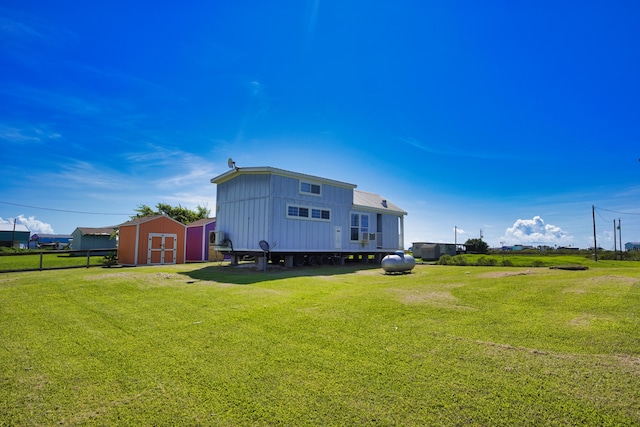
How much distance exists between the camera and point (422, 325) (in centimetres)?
579

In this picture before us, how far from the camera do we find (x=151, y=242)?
22.3 metres

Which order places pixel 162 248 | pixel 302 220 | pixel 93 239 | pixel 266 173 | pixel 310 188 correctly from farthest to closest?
pixel 93 239 → pixel 162 248 → pixel 310 188 → pixel 302 220 → pixel 266 173

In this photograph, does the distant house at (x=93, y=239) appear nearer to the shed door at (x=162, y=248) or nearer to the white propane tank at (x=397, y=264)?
the shed door at (x=162, y=248)

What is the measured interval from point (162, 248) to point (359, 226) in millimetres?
13401

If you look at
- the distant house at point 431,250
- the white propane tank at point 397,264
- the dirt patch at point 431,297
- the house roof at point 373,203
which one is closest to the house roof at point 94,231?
the house roof at point 373,203

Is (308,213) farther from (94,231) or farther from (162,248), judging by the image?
(94,231)

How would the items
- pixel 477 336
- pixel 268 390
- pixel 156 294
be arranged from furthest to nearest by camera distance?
pixel 156 294 < pixel 477 336 < pixel 268 390

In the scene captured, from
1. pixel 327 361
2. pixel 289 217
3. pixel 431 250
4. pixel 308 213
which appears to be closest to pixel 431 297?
→ pixel 327 361

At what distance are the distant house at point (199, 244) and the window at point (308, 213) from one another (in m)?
11.8

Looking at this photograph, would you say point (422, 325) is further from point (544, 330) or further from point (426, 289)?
point (426, 289)

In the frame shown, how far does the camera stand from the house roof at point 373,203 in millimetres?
22500

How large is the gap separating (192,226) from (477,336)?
25.8 m

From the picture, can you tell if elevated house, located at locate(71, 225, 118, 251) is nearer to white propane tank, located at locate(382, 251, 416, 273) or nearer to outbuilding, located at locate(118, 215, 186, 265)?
outbuilding, located at locate(118, 215, 186, 265)

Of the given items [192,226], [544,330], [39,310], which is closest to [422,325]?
[544,330]
